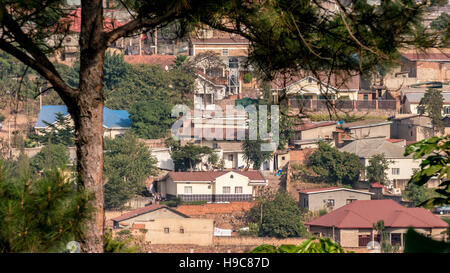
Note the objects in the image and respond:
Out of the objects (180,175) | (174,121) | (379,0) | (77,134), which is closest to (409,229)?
(77,134)

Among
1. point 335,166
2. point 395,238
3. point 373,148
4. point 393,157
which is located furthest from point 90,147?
point 373,148

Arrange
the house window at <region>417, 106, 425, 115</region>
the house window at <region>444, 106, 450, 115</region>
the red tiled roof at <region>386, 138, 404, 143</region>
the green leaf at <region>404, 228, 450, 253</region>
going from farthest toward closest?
the house window at <region>444, 106, 450, 115</region>, the house window at <region>417, 106, 425, 115</region>, the red tiled roof at <region>386, 138, 404, 143</region>, the green leaf at <region>404, 228, 450, 253</region>

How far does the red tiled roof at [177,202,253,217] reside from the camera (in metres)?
23.2

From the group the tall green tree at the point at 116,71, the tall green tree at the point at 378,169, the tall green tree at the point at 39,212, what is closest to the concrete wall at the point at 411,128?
the tall green tree at the point at 378,169

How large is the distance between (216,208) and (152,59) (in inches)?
515

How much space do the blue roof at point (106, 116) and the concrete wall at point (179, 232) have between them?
25.5ft

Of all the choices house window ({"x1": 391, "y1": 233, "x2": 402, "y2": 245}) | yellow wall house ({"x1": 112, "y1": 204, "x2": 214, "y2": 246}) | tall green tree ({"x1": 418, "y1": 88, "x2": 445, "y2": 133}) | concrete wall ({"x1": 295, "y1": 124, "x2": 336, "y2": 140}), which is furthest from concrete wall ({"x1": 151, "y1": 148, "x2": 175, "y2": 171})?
house window ({"x1": 391, "y1": 233, "x2": 402, "y2": 245})

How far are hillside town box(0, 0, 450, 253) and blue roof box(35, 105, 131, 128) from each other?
102 millimetres

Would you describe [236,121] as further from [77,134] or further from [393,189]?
[77,134]

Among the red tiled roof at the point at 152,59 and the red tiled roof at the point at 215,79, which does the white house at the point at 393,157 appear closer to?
the red tiled roof at the point at 215,79

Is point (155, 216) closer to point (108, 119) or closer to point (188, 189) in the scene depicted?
point (188, 189)

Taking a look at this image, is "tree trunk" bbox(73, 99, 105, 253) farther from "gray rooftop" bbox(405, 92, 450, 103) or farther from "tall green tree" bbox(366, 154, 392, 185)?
"gray rooftop" bbox(405, 92, 450, 103)

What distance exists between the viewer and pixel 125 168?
78.8 feet

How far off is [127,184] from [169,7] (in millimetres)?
23122
